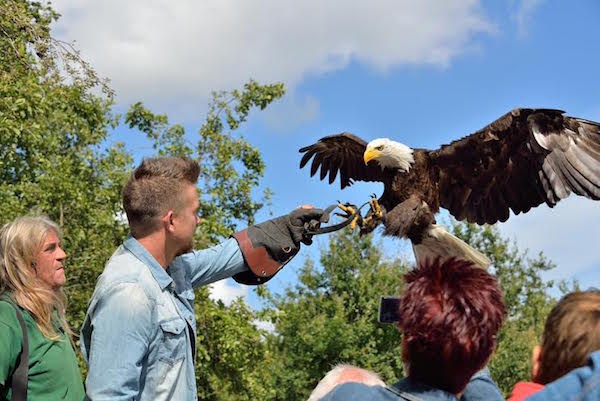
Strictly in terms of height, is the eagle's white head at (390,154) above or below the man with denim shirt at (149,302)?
above

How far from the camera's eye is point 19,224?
2973 mm

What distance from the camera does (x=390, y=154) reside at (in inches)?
237

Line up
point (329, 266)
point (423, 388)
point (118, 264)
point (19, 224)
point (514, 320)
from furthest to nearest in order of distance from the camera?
point (514, 320)
point (329, 266)
point (19, 224)
point (118, 264)
point (423, 388)

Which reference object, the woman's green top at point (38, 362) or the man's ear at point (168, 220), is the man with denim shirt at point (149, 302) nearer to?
the man's ear at point (168, 220)

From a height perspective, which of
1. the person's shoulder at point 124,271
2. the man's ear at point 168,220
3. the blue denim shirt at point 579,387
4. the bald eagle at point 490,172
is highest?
the bald eagle at point 490,172

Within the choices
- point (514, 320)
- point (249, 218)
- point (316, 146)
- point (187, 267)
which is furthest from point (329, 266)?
point (187, 267)

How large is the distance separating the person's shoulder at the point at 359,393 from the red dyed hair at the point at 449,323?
0.07 meters

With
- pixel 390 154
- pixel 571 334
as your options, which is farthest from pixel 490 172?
pixel 571 334

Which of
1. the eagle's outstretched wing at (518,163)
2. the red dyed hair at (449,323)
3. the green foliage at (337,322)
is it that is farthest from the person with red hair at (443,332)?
the green foliage at (337,322)

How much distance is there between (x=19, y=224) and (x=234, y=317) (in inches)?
365

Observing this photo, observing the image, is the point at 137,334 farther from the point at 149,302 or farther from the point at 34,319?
the point at 34,319

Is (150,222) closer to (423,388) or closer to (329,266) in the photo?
(423,388)

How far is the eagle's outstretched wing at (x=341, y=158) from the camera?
21.6ft

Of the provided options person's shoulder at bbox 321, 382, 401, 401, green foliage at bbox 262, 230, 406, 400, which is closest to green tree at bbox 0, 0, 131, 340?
person's shoulder at bbox 321, 382, 401, 401
